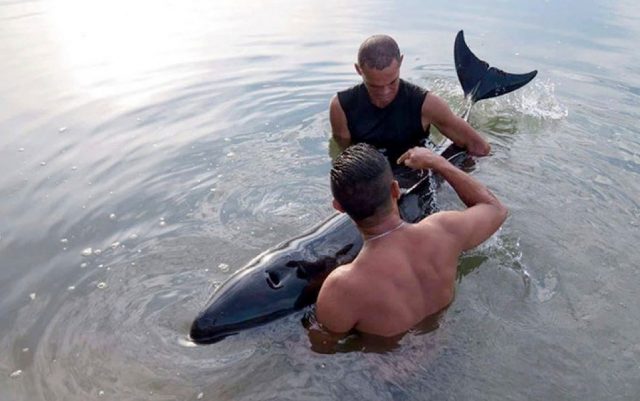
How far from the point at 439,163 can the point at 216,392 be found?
1.85 metres

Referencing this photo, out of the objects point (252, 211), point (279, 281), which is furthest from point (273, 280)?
point (252, 211)

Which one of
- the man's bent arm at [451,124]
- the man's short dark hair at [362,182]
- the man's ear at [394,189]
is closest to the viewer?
the man's short dark hair at [362,182]

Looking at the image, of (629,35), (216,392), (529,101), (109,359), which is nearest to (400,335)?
(216,392)

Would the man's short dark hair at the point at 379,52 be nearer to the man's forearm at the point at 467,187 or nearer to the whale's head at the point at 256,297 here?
the man's forearm at the point at 467,187

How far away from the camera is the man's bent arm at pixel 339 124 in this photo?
19.1ft

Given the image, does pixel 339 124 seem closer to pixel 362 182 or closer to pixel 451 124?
pixel 451 124

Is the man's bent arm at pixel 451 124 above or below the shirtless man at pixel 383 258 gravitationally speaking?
below

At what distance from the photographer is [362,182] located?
302cm

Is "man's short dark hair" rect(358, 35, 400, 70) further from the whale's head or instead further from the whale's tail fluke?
the whale's tail fluke

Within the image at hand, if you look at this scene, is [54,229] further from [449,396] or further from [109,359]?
[449,396]

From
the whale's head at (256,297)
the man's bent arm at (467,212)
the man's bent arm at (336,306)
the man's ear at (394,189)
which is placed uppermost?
the man's ear at (394,189)

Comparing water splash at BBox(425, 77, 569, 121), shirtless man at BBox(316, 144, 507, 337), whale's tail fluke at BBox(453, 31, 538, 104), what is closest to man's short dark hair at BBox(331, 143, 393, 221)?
shirtless man at BBox(316, 144, 507, 337)

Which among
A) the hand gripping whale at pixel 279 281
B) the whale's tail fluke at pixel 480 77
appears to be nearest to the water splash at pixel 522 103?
the whale's tail fluke at pixel 480 77

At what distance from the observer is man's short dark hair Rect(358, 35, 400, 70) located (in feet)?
15.8
